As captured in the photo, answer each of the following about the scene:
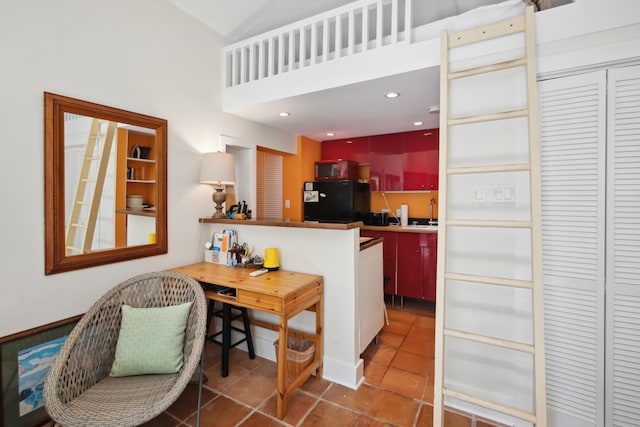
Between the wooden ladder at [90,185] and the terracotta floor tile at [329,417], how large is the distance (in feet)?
5.90

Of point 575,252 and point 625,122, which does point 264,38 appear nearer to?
point 625,122

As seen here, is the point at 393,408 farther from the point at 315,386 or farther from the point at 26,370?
the point at 26,370

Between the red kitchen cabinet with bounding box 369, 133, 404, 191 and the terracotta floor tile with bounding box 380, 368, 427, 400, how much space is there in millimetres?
2361

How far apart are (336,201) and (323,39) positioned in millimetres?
2018

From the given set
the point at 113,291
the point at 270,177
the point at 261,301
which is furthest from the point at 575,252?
the point at 270,177

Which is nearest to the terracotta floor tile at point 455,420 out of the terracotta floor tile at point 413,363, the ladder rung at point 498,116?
the terracotta floor tile at point 413,363

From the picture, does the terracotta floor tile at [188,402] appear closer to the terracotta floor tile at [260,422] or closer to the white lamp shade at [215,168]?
the terracotta floor tile at [260,422]

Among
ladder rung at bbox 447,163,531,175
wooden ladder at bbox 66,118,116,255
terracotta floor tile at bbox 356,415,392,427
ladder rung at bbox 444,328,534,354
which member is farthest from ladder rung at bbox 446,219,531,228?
wooden ladder at bbox 66,118,116,255

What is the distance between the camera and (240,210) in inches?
111

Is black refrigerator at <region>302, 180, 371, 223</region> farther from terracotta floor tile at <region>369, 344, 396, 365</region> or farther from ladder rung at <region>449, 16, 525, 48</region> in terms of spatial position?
ladder rung at <region>449, 16, 525, 48</region>

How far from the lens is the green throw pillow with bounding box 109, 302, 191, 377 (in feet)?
5.16

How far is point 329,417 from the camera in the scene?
68.5 inches

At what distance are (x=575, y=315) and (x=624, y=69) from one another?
51.0 inches

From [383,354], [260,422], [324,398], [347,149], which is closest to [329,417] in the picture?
[324,398]
